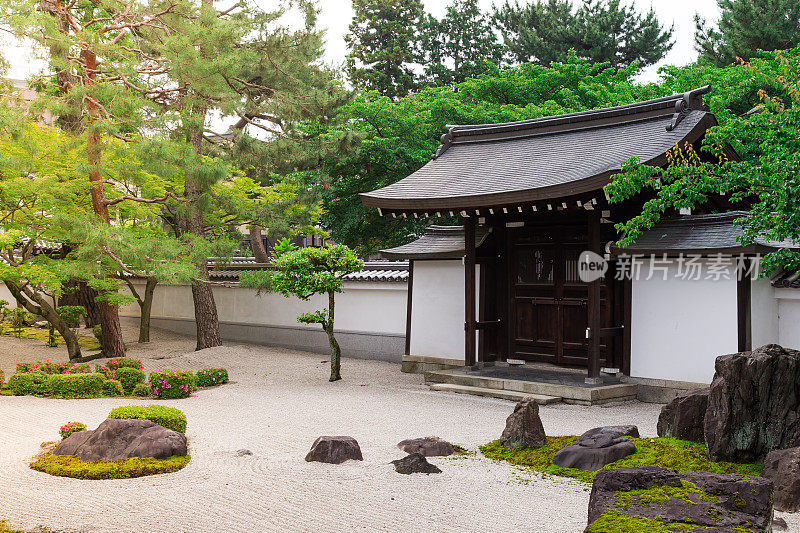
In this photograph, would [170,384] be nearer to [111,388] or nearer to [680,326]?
[111,388]

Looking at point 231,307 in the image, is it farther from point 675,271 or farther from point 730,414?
point 730,414

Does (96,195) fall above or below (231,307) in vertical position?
above

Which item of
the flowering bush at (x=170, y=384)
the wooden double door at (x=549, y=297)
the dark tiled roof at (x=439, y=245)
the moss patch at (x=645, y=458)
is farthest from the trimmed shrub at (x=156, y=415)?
the wooden double door at (x=549, y=297)

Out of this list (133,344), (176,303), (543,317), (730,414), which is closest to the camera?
(730,414)

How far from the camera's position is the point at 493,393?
11383 millimetres

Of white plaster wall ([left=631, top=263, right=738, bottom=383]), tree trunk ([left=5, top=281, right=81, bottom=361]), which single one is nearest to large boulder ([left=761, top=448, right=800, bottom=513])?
white plaster wall ([left=631, top=263, right=738, bottom=383])

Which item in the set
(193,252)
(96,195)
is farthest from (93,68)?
(193,252)

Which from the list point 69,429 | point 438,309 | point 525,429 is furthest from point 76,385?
point 525,429

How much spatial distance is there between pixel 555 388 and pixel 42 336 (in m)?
15.8

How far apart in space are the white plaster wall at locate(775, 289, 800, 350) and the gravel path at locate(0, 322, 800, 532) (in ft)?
8.64

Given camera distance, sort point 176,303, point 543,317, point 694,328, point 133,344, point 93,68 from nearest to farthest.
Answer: point 694,328 < point 543,317 < point 93,68 < point 133,344 < point 176,303

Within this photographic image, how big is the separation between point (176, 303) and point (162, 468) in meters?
16.8

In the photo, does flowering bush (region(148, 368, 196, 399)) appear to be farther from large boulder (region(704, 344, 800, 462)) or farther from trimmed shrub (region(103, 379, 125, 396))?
large boulder (region(704, 344, 800, 462))

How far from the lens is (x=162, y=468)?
653cm
